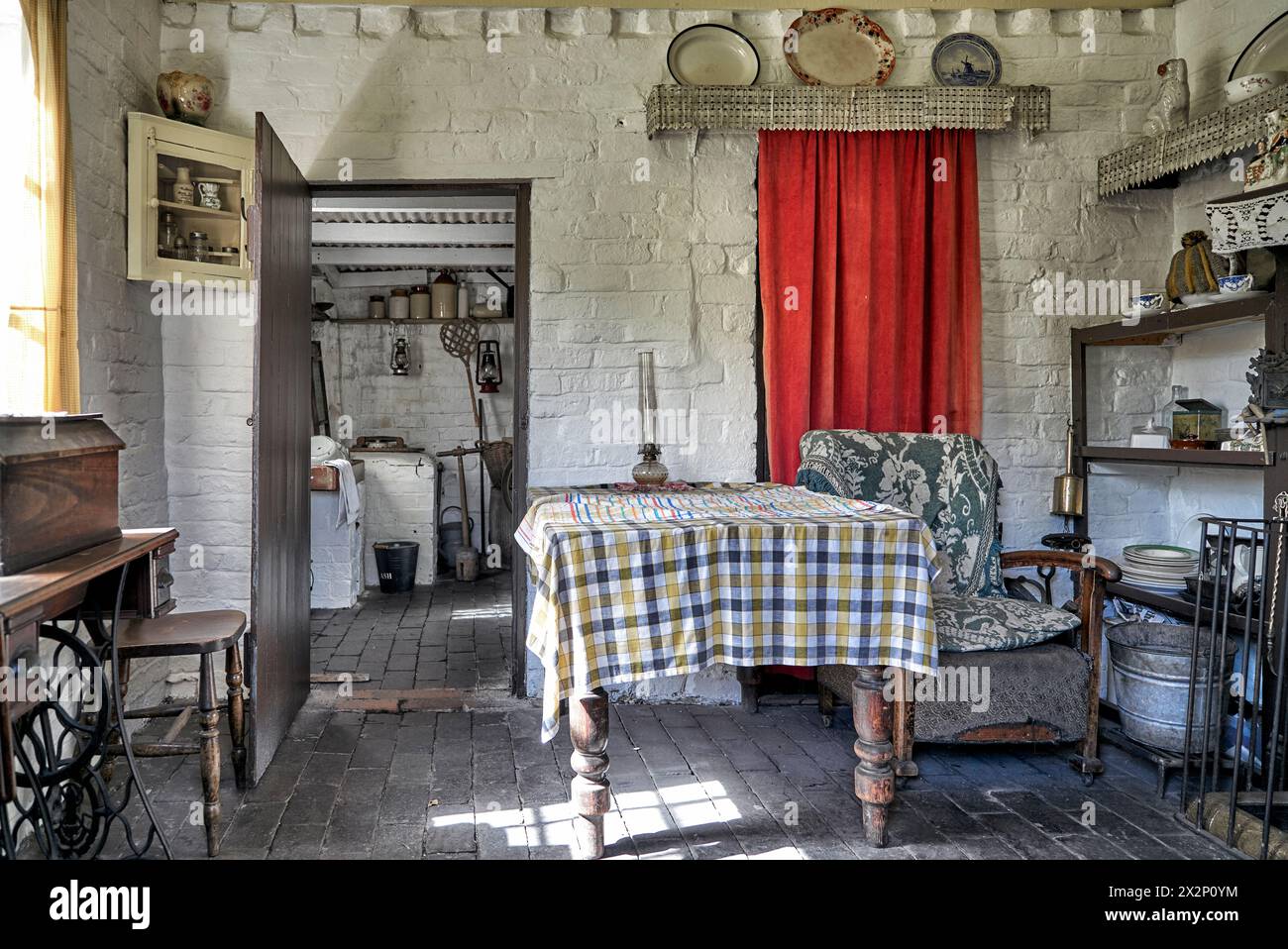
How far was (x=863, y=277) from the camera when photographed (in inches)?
150

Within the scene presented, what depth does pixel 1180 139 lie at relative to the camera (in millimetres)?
3424

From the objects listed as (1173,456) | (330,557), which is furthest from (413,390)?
(1173,456)

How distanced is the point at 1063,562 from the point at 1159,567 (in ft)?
1.84

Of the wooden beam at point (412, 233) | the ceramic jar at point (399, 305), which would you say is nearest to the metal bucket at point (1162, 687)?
the wooden beam at point (412, 233)

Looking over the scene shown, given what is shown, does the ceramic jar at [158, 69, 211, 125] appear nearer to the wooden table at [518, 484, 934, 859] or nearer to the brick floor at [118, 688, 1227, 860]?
the wooden table at [518, 484, 934, 859]

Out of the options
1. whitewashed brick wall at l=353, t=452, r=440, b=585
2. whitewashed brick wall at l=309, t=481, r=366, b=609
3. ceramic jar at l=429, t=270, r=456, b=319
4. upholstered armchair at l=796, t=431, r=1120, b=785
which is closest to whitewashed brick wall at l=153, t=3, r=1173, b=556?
upholstered armchair at l=796, t=431, r=1120, b=785

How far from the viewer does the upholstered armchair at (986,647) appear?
2.84 meters

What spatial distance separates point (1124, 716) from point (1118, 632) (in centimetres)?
29

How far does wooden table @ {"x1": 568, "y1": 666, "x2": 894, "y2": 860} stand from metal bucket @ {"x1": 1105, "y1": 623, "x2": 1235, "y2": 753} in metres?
1.09

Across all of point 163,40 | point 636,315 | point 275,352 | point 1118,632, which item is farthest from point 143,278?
point 1118,632

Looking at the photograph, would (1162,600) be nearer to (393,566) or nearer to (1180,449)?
(1180,449)

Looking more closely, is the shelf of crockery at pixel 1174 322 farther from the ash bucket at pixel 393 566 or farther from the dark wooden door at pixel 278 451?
the ash bucket at pixel 393 566

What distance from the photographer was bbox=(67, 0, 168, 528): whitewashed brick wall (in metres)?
3.09

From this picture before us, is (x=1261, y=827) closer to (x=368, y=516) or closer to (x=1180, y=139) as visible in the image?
(x=1180, y=139)
